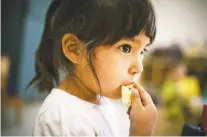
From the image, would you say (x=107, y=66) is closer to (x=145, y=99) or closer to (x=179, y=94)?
(x=145, y=99)

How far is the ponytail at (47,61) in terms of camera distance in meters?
0.67

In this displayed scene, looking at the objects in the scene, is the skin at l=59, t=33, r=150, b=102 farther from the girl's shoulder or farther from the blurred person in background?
the blurred person in background

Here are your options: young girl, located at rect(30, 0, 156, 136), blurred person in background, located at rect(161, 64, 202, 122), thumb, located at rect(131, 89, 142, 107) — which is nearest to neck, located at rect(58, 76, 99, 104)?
young girl, located at rect(30, 0, 156, 136)

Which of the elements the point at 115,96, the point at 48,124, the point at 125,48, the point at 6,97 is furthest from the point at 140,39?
the point at 6,97

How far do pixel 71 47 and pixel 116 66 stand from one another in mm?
107

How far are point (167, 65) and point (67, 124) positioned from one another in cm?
41

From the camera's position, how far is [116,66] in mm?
613

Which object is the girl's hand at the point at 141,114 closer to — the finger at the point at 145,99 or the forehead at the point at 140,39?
the finger at the point at 145,99

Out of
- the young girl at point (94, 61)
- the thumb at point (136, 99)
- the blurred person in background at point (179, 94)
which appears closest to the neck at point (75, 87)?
the young girl at point (94, 61)

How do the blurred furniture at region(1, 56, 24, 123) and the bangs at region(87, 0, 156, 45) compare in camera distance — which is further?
the blurred furniture at region(1, 56, 24, 123)

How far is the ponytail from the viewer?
0.67 m

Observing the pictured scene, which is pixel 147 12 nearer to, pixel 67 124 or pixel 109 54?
pixel 109 54

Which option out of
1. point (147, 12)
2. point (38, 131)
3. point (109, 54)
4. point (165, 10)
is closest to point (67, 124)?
point (38, 131)

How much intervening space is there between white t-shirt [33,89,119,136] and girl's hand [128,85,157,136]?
71 millimetres
